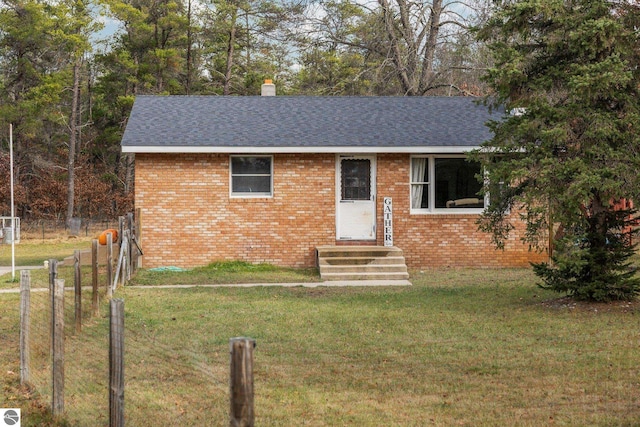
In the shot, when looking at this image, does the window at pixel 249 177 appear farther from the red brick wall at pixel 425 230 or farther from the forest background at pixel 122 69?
the forest background at pixel 122 69

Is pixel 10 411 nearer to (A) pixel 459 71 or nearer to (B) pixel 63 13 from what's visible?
(A) pixel 459 71

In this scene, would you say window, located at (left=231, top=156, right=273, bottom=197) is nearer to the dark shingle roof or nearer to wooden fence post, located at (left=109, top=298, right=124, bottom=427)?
the dark shingle roof

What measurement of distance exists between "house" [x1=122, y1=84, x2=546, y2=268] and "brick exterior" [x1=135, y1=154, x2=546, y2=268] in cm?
2

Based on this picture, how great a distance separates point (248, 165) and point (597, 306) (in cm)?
964

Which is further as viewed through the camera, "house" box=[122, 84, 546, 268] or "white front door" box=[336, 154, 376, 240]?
"white front door" box=[336, 154, 376, 240]

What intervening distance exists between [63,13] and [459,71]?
18.3 metres

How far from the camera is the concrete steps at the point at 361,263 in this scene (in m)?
17.0

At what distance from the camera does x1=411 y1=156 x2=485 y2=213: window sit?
19.5 metres

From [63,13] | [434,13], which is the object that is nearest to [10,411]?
[434,13]

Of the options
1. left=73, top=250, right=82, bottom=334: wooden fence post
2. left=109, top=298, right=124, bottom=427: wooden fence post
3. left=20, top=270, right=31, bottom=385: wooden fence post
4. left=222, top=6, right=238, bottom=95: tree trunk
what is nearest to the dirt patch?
left=73, top=250, right=82, bottom=334: wooden fence post

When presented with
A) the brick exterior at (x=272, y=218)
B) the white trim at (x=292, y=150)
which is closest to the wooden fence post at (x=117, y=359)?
the white trim at (x=292, y=150)

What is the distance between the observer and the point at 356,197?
63.8 ft

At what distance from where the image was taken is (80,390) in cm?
735

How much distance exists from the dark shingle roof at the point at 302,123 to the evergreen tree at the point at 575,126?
6.99 metres
